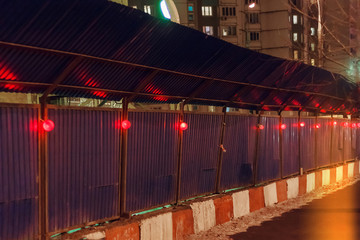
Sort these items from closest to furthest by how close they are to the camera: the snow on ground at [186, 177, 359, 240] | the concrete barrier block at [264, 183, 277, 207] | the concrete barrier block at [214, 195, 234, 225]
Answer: the snow on ground at [186, 177, 359, 240] < the concrete barrier block at [214, 195, 234, 225] < the concrete barrier block at [264, 183, 277, 207]

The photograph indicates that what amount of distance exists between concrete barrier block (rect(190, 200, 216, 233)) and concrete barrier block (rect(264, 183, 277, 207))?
136 inches

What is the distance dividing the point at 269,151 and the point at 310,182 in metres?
3.70

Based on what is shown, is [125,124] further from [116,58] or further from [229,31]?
[229,31]

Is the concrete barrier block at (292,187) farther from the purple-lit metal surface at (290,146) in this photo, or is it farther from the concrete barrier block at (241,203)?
the concrete barrier block at (241,203)

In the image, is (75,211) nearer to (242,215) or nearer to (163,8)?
(242,215)

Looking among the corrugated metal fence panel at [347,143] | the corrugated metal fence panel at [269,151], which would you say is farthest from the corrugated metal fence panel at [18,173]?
the corrugated metal fence panel at [347,143]

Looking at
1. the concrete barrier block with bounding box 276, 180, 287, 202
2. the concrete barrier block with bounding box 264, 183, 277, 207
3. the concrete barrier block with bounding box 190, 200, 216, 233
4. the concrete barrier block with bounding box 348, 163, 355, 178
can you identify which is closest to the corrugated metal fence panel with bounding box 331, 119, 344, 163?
the concrete barrier block with bounding box 348, 163, 355, 178

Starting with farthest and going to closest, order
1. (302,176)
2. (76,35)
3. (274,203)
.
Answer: (302,176)
(274,203)
(76,35)

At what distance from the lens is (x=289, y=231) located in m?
11.0

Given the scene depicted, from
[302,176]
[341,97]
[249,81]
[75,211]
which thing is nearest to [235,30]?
[341,97]

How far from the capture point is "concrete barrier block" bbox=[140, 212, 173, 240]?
8.72m

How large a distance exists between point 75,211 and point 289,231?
5.48m

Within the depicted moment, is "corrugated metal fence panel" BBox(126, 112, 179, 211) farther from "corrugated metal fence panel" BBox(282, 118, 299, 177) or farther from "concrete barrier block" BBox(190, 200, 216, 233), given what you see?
"corrugated metal fence panel" BBox(282, 118, 299, 177)

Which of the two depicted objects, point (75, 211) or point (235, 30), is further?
point (235, 30)
